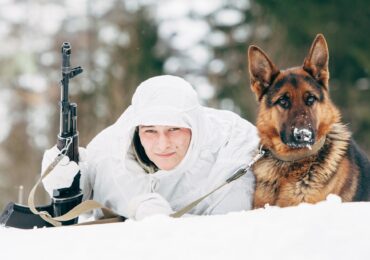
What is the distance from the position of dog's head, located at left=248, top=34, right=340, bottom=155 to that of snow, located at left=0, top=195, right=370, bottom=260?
0.85m

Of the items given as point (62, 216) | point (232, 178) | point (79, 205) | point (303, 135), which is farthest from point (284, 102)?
point (62, 216)

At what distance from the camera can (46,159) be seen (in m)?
3.82

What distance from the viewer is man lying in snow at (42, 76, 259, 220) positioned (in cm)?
370

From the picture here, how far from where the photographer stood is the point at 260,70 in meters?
3.70

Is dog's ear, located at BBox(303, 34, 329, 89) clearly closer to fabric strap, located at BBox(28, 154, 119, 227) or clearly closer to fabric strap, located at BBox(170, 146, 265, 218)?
fabric strap, located at BBox(170, 146, 265, 218)

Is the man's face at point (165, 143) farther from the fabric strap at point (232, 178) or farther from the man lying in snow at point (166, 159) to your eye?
the fabric strap at point (232, 178)

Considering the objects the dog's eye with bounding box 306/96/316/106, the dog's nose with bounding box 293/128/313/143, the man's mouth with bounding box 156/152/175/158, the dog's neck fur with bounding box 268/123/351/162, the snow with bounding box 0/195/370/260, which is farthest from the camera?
the man's mouth with bounding box 156/152/175/158

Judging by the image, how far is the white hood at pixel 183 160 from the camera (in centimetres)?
369

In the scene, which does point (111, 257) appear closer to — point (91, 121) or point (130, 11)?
point (91, 121)

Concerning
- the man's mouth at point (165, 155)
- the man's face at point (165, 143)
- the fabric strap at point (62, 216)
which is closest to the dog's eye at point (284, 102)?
the man's face at point (165, 143)

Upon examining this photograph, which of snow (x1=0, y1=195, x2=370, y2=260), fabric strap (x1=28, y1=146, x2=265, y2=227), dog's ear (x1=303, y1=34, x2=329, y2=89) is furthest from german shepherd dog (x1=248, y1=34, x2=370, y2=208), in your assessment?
snow (x1=0, y1=195, x2=370, y2=260)

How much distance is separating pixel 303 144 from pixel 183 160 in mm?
746

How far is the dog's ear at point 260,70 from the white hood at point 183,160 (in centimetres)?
37

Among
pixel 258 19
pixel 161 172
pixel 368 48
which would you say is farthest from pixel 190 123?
pixel 258 19
